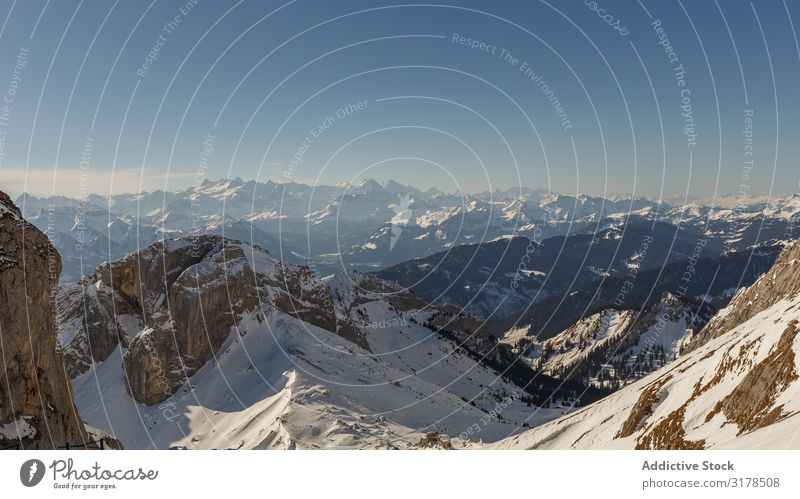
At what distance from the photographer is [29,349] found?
36.2 meters

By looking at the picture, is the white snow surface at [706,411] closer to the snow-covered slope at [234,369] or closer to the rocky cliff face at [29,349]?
the snow-covered slope at [234,369]

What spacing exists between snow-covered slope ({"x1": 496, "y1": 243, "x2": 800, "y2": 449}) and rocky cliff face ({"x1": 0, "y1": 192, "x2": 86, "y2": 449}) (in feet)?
144

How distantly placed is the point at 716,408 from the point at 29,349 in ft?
186

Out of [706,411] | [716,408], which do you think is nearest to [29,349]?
[716,408]

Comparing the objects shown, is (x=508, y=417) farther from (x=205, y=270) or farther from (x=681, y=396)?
(x=681, y=396)

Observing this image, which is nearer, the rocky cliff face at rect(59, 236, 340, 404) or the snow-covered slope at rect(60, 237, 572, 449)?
the snow-covered slope at rect(60, 237, 572, 449)

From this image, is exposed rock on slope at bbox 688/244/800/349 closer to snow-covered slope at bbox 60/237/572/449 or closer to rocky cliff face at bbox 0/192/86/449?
snow-covered slope at bbox 60/237/572/449

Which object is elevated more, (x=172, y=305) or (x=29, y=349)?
(x=172, y=305)

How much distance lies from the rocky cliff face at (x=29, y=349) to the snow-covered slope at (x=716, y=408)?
1726 inches

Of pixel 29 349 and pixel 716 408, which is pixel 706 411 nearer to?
pixel 716 408

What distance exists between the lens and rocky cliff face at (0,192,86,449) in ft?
112

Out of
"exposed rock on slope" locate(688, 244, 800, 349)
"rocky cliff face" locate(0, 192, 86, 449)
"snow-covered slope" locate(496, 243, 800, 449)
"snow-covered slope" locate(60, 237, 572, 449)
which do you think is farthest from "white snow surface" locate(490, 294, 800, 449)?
"rocky cliff face" locate(0, 192, 86, 449)

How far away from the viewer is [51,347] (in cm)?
3934
